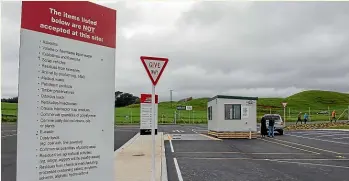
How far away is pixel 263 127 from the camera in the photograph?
1102 inches

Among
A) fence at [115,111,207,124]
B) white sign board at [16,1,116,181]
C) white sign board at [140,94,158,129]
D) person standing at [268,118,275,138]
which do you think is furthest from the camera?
fence at [115,111,207,124]

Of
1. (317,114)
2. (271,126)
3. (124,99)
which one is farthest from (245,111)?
(124,99)

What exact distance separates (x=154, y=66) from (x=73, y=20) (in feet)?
13.0

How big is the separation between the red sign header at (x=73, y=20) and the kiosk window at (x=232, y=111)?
21422 mm

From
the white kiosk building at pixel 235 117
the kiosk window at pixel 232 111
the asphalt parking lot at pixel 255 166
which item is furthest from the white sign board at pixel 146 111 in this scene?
the kiosk window at pixel 232 111

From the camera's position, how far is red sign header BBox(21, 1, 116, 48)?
3.83 meters

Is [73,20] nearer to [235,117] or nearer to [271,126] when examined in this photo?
[235,117]

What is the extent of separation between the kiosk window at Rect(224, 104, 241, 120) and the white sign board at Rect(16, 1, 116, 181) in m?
21.4

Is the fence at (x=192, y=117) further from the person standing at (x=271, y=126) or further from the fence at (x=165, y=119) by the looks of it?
the person standing at (x=271, y=126)

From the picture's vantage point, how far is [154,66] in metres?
8.05

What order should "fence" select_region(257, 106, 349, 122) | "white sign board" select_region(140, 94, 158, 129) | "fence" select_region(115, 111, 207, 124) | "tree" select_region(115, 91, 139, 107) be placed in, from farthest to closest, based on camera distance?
"tree" select_region(115, 91, 139, 107)
"fence" select_region(115, 111, 207, 124)
"fence" select_region(257, 106, 349, 122)
"white sign board" select_region(140, 94, 158, 129)

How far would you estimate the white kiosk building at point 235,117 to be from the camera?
25578 millimetres

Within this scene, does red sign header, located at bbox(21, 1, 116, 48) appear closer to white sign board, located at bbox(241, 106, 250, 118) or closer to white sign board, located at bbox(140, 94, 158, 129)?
white sign board, located at bbox(140, 94, 158, 129)

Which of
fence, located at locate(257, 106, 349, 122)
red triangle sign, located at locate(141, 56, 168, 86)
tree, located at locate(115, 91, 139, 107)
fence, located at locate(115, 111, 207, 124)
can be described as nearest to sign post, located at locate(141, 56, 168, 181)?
red triangle sign, located at locate(141, 56, 168, 86)
